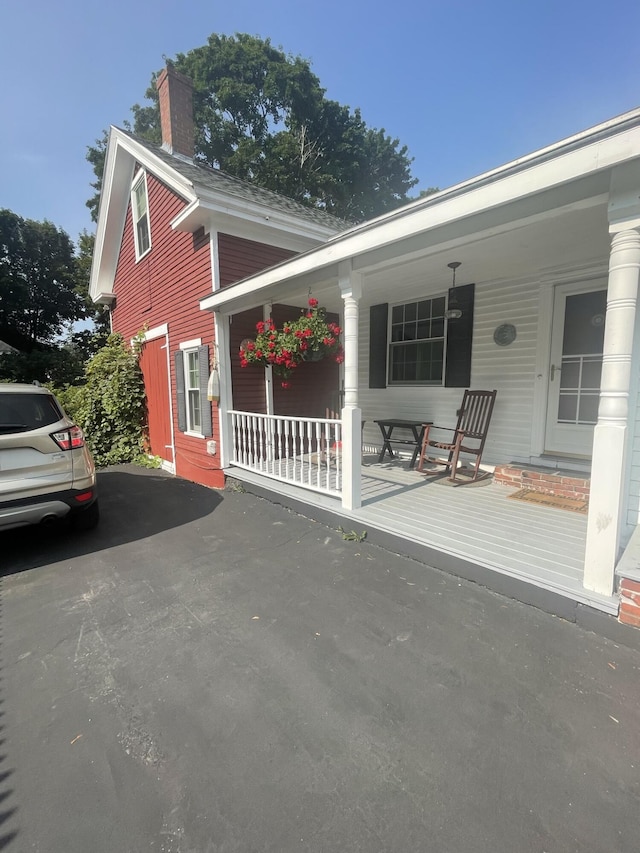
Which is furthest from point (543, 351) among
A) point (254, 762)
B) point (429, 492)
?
point (254, 762)

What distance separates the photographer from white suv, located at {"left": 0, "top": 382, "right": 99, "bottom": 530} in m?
3.00

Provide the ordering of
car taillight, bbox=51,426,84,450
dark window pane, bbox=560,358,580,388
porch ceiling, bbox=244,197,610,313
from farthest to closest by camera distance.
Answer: dark window pane, bbox=560,358,580,388, car taillight, bbox=51,426,84,450, porch ceiling, bbox=244,197,610,313

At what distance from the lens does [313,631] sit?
2.23 metres

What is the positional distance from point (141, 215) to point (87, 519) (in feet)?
20.7

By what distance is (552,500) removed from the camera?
3.79 m

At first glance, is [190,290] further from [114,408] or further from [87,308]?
[87,308]

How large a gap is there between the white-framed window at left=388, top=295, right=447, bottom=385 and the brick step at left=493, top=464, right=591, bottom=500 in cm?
153

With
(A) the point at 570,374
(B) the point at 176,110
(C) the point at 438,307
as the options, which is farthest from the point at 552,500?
(B) the point at 176,110

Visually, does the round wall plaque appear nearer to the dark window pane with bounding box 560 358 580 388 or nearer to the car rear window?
the dark window pane with bounding box 560 358 580 388

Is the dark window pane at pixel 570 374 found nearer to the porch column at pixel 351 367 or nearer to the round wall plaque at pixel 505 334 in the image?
the round wall plaque at pixel 505 334

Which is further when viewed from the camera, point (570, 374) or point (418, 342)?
point (418, 342)

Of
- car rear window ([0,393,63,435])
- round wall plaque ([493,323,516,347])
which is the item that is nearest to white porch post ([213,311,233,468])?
car rear window ([0,393,63,435])

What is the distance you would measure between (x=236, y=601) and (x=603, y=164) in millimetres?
3293

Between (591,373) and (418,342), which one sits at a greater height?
(418,342)
